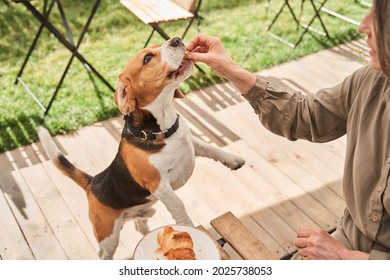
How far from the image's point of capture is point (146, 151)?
8.53ft

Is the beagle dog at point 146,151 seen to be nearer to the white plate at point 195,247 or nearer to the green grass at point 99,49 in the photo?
the white plate at point 195,247

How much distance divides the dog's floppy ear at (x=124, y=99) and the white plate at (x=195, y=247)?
0.84 meters

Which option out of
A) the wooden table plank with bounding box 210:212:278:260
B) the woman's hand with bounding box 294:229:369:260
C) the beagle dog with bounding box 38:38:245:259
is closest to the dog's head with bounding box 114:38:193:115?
the beagle dog with bounding box 38:38:245:259

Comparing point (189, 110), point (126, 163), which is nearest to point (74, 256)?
point (126, 163)

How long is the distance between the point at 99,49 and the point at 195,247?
441cm

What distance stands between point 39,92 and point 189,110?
5.17ft

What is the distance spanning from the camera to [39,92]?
4.99 m

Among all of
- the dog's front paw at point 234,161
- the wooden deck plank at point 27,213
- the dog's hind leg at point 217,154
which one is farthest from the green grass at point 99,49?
the dog's front paw at point 234,161

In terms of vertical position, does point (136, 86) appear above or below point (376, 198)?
below

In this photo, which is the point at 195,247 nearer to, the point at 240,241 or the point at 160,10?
the point at 240,241

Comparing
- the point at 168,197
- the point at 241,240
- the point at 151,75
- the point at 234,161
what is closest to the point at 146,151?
the point at 168,197

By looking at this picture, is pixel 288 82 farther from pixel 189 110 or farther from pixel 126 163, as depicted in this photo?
pixel 126 163

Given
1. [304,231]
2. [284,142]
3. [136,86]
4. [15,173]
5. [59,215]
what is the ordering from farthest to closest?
[284,142]
[15,173]
[59,215]
[136,86]
[304,231]

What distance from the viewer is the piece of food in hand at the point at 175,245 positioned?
1770mm
